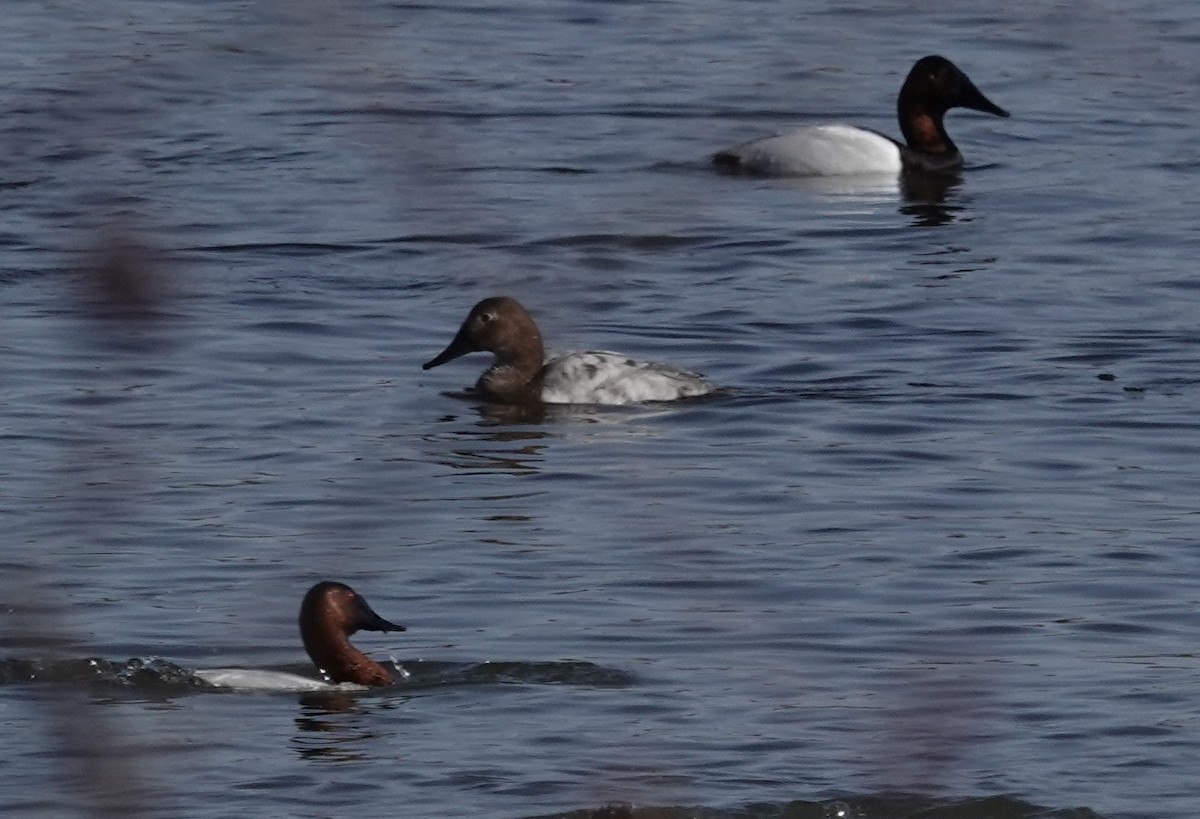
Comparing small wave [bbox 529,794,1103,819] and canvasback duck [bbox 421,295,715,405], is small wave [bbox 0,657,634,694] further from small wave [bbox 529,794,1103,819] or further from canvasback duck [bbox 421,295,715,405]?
canvasback duck [bbox 421,295,715,405]

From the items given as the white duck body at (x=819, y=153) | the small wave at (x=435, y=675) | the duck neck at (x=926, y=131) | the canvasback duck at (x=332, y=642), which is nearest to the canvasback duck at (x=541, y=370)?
the canvasback duck at (x=332, y=642)

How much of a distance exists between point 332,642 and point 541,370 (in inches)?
180

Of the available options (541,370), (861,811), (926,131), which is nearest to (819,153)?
(926,131)

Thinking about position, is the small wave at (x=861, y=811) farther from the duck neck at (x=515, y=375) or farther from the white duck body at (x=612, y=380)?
the duck neck at (x=515, y=375)

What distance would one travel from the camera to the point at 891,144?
18969mm

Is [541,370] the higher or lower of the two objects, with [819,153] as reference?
lower

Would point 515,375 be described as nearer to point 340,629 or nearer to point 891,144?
point 340,629

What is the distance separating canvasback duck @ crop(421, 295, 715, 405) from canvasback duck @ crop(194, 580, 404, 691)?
11.8 feet

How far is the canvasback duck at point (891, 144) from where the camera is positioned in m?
18.3

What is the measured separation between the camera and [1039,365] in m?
12.5

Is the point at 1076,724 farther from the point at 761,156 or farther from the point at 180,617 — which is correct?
the point at 761,156

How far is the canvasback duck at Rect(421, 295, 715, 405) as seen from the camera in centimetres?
1187

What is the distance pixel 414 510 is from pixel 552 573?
4.62 ft

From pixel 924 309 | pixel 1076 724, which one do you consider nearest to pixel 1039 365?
pixel 924 309
